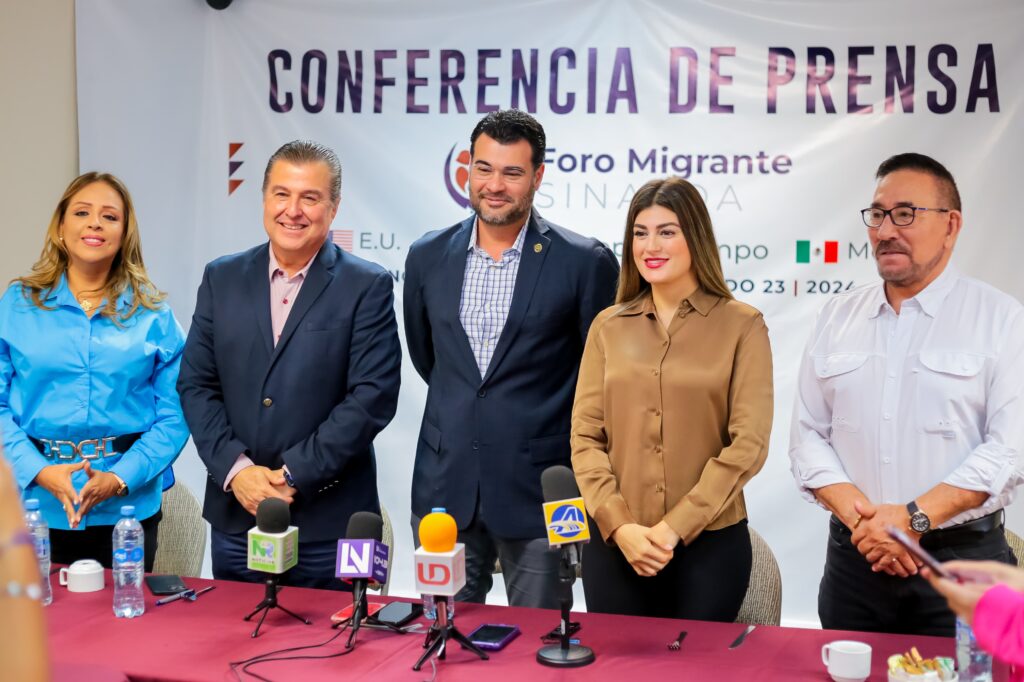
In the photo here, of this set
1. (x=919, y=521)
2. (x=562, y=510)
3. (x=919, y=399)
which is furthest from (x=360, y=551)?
(x=919, y=399)

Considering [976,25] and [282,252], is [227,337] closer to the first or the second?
[282,252]

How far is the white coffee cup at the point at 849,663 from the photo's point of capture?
1.96 metres

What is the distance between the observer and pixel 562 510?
81.0 inches

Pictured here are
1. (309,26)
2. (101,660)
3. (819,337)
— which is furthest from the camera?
(309,26)

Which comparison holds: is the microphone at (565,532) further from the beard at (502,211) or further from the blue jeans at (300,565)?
the beard at (502,211)

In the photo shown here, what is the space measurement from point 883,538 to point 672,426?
593 millimetres

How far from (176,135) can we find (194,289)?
72 centimetres

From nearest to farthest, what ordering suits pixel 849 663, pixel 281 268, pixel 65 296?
pixel 849 663, pixel 281 268, pixel 65 296

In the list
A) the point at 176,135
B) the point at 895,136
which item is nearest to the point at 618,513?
the point at 895,136

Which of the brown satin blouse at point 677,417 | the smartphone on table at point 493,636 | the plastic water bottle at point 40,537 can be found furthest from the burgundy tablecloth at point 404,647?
the brown satin blouse at point 677,417

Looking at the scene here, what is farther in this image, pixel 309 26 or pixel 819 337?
pixel 309 26

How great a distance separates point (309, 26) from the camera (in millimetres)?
4656

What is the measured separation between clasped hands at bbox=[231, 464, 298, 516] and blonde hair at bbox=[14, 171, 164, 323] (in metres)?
0.72

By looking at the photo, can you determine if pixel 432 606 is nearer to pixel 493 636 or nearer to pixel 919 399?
pixel 493 636
